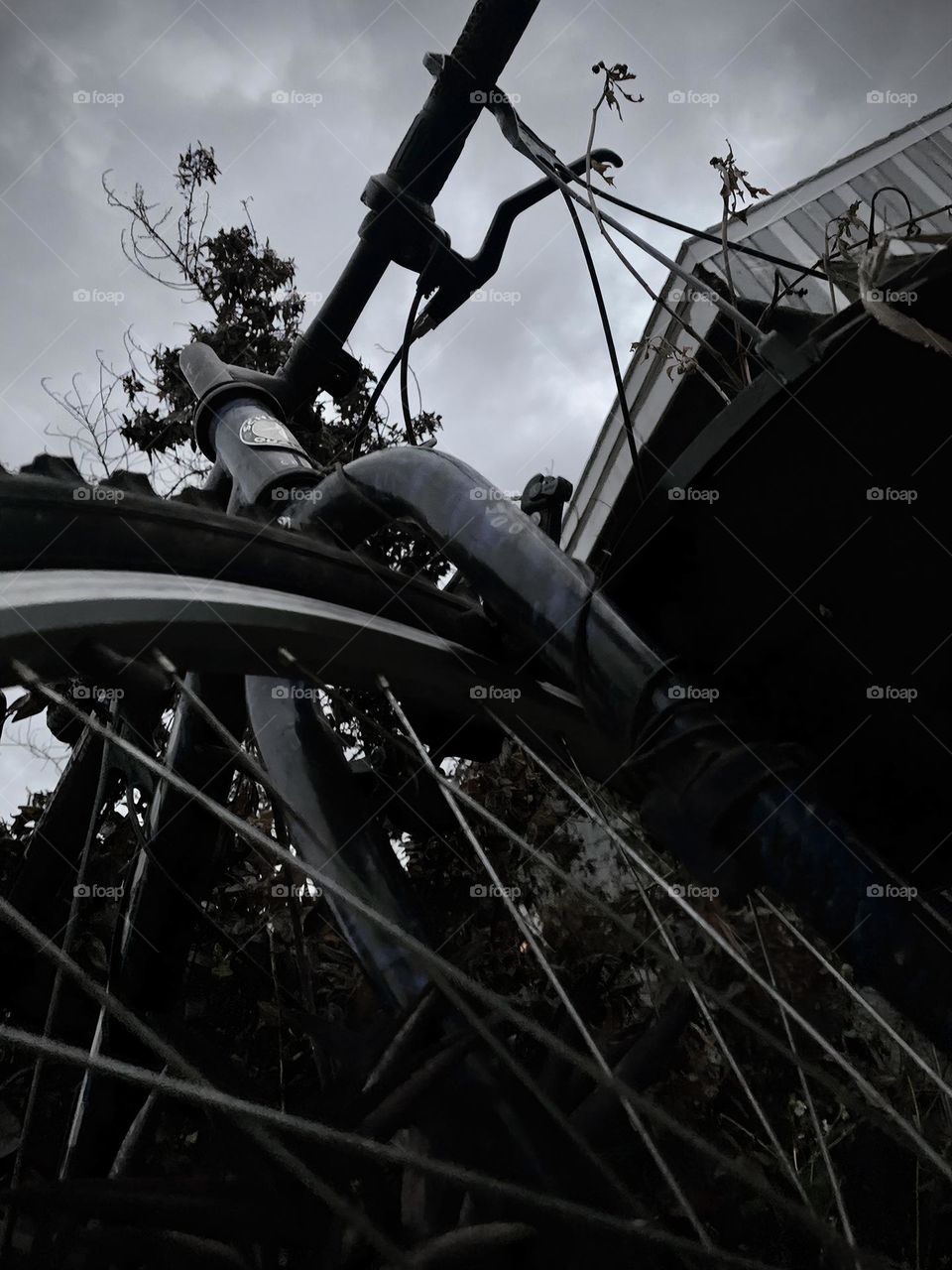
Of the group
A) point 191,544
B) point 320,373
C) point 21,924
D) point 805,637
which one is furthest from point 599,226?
point 21,924

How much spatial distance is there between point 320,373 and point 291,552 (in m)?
2.06

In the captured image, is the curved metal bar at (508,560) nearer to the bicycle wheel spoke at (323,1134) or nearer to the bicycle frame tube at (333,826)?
the bicycle frame tube at (333,826)

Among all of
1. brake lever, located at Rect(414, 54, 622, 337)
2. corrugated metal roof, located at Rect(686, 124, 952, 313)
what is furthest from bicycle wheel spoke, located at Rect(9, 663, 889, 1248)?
corrugated metal roof, located at Rect(686, 124, 952, 313)

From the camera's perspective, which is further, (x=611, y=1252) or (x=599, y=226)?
(x=599, y=226)

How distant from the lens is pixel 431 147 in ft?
10.4

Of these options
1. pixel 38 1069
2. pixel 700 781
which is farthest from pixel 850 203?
pixel 38 1069

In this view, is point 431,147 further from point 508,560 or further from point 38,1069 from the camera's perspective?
point 38,1069

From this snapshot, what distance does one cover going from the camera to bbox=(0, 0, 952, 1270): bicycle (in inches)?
39.6

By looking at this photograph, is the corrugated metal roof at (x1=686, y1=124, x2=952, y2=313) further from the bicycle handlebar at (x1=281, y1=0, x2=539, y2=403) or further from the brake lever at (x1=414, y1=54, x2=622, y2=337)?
the bicycle handlebar at (x1=281, y1=0, x2=539, y2=403)

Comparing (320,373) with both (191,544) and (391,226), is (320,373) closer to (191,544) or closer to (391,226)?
(391,226)

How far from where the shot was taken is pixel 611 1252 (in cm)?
106

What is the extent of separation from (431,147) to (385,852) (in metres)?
2.61

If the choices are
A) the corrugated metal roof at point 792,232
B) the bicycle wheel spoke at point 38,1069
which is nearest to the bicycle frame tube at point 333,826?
the bicycle wheel spoke at point 38,1069

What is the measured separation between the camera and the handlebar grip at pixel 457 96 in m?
2.68
